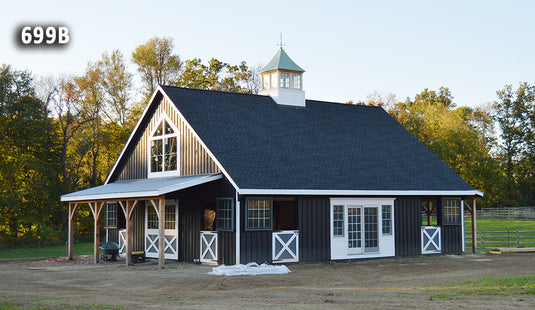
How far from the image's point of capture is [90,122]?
42938 mm

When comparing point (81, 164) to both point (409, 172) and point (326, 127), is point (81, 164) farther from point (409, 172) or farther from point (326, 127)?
point (409, 172)

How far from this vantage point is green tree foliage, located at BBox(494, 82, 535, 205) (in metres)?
64.6

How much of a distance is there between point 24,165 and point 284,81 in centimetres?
1989

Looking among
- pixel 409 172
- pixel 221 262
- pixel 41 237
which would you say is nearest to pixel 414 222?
pixel 409 172

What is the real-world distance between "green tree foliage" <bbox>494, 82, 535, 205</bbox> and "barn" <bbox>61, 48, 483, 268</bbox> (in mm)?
43558

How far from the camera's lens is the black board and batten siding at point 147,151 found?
2059 cm

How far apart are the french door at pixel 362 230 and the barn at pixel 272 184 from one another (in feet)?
0.12

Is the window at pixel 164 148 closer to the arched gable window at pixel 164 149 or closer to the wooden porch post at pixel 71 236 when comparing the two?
the arched gable window at pixel 164 149

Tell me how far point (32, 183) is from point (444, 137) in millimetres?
36861

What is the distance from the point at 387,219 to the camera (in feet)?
72.5

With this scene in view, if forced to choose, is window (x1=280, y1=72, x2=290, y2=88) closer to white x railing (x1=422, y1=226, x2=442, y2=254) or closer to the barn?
the barn

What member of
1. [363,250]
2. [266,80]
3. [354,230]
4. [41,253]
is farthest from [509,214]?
[41,253]

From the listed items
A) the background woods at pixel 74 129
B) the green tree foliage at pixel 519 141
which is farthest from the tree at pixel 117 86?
the green tree foliage at pixel 519 141

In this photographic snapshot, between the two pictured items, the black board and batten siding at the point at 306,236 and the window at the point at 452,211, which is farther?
the window at the point at 452,211
